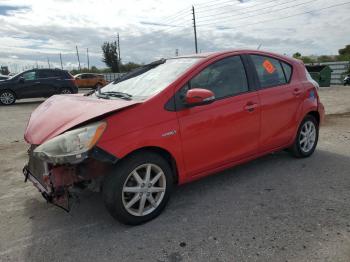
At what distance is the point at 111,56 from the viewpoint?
198 ft

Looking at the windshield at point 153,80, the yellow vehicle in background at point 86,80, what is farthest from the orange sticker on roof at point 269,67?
the yellow vehicle in background at point 86,80

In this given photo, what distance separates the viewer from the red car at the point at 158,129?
2.98 m

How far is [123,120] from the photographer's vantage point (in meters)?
3.02

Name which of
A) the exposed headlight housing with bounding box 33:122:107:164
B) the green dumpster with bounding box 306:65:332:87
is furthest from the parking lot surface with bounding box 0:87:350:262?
the green dumpster with bounding box 306:65:332:87

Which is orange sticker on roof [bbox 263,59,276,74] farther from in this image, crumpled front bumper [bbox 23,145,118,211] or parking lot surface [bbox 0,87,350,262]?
crumpled front bumper [bbox 23,145,118,211]

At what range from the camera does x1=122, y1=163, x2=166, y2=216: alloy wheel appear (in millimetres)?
3135

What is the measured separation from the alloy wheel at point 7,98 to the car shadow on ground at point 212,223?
42.6 ft

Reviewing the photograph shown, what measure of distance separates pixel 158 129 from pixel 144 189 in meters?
0.59

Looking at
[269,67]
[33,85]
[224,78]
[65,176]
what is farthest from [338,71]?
[65,176]

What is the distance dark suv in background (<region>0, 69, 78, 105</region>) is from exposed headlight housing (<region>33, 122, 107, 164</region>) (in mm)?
Answer: 13903

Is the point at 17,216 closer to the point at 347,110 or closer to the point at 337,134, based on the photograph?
the point at 337,134

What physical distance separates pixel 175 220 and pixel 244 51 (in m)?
2.27

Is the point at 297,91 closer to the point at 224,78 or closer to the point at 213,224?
the point at 224,78

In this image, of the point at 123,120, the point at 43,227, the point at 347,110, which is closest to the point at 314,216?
the point at 123,120
